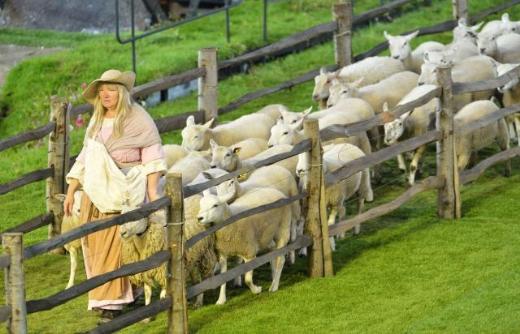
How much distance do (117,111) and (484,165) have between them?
196 inches

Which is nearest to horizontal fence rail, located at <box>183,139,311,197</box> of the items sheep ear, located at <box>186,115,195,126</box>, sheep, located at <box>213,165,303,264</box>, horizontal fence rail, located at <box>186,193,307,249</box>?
horizontal fence rail, located at <box>186,193,307,249</box>

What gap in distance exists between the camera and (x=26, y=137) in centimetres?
1361

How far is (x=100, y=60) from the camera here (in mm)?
21484

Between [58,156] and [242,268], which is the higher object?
[58,156]

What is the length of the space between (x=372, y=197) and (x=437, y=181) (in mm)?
785

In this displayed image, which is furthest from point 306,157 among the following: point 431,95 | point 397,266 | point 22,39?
point 22,39

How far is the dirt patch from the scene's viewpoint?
22.5 metres

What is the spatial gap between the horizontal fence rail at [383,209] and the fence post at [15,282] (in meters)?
3.84

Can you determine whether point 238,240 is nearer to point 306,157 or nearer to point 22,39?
point 306,157

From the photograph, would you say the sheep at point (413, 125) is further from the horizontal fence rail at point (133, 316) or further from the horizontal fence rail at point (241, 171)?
the horizontal fence rail at point (133, 316)

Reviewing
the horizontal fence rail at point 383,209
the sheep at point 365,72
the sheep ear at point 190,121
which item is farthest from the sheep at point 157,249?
the sheep at point 365,72

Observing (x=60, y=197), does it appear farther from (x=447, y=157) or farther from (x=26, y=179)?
(x=447, y=157)

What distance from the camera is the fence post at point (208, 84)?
16.0 meters

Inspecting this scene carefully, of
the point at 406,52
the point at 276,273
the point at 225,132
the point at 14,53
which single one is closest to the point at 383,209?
the point at 276,273
